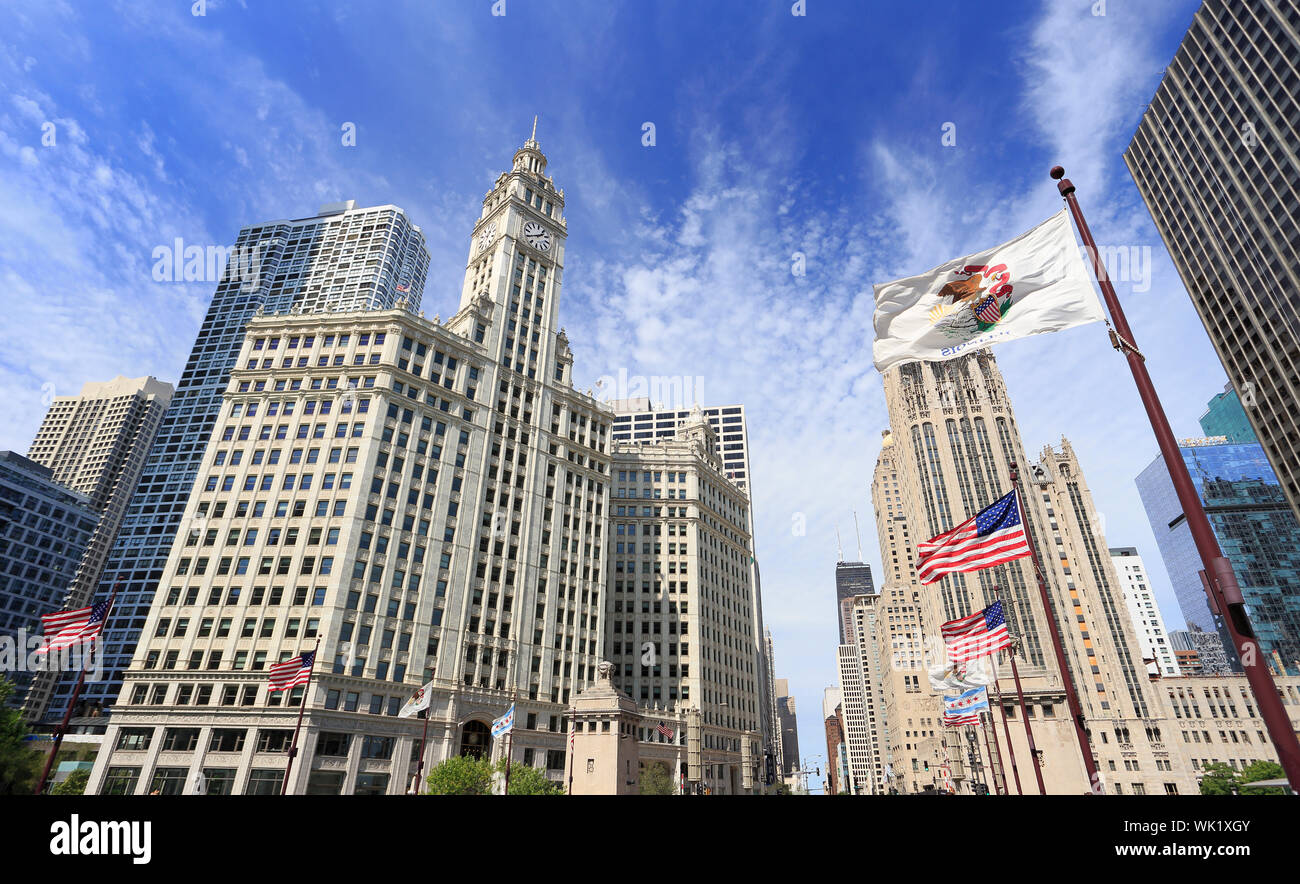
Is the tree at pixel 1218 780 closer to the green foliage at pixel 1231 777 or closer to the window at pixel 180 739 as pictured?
the green foliage at pixel 1231 777

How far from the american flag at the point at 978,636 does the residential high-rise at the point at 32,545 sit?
154 m

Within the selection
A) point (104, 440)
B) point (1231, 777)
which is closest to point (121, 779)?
point (1231, 777)

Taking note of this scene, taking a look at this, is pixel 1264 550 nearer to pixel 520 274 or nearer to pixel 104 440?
pixel 520 274

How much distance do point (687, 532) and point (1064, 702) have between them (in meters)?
73.1

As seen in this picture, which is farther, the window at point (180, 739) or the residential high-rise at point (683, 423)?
the residential high-rise at point (683, 423)

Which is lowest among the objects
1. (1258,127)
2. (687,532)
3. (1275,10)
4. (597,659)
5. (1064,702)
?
(1064,702)

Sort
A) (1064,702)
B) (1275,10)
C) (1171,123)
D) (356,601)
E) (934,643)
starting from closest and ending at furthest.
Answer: (1064,702)
(356,601)
(1275,10)
(1171,123)
(934,643)

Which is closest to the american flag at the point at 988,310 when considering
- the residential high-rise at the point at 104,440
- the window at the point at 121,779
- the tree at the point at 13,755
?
Answer: the tree at the point at 13,755

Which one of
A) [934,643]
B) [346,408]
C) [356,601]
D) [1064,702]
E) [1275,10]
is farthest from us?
[934,643]

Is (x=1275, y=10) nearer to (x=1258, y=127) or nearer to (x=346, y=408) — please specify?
(x=1258, y=127)

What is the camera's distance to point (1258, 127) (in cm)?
8238

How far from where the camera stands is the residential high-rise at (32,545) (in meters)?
124
